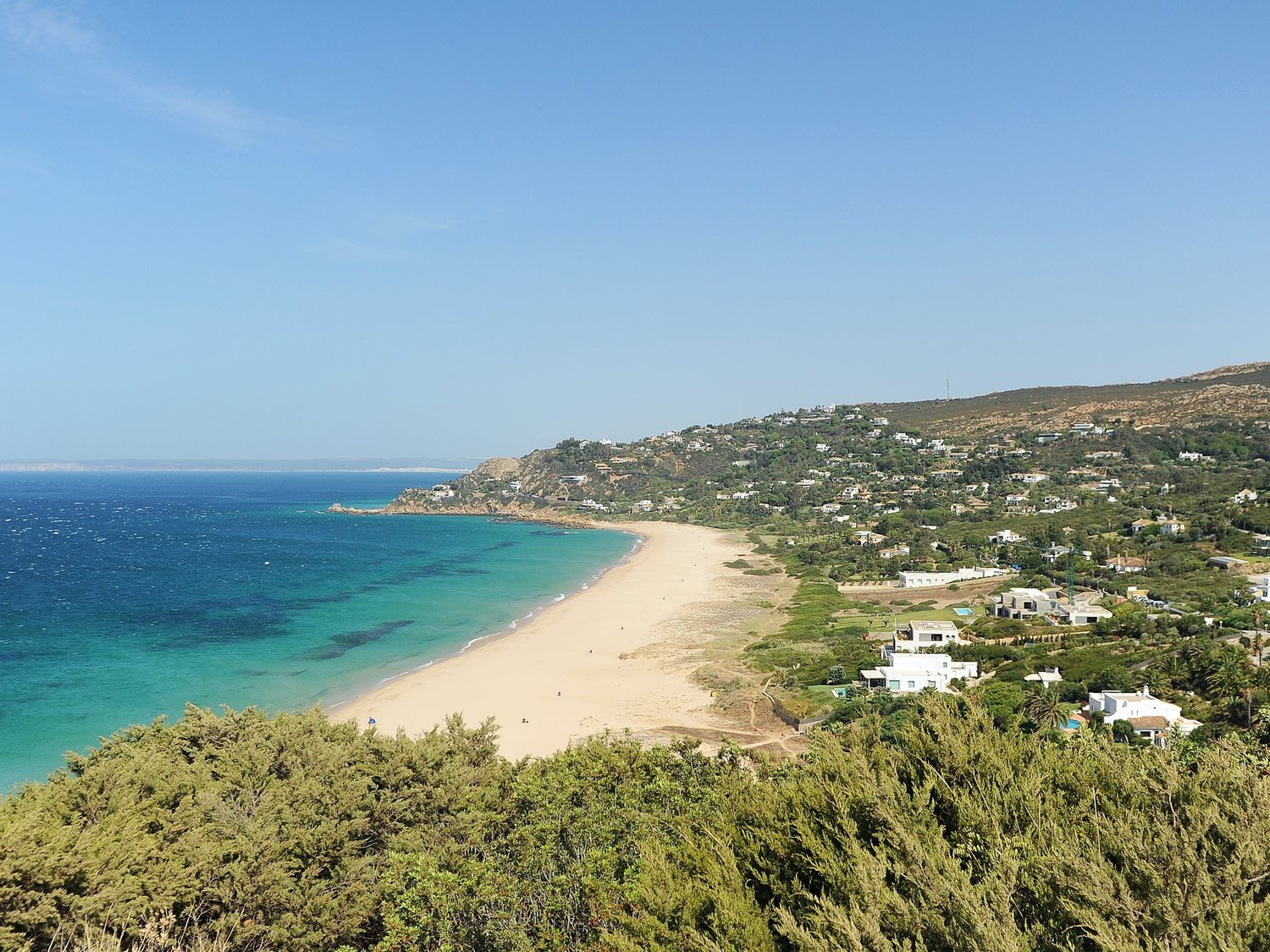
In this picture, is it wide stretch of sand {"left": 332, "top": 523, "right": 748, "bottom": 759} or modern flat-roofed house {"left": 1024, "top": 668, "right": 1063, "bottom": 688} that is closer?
modern flat-roofed house {"left": 1024, "top": 668, "right": 1063, "bottom": 688}

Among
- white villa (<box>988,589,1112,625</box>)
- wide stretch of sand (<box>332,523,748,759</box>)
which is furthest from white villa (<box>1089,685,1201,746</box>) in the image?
white villa (<box>988,589,1112,625</box>)

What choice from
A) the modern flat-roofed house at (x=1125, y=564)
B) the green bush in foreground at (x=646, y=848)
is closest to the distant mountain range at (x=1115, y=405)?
the modern flat-roofed house at (x=1125, y=564)

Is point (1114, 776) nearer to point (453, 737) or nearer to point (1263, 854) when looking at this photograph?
point (1263, 854)

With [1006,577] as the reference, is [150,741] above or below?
above

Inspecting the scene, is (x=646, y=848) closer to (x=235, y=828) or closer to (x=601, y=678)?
(x=235, y=828)

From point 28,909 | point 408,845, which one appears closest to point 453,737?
point 408,845

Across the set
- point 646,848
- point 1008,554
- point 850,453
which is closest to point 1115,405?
point 850,453

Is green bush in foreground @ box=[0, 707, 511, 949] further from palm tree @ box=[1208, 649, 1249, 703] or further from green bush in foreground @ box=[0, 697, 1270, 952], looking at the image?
palm tree @ box=[1208, 649, 1249, 703]
